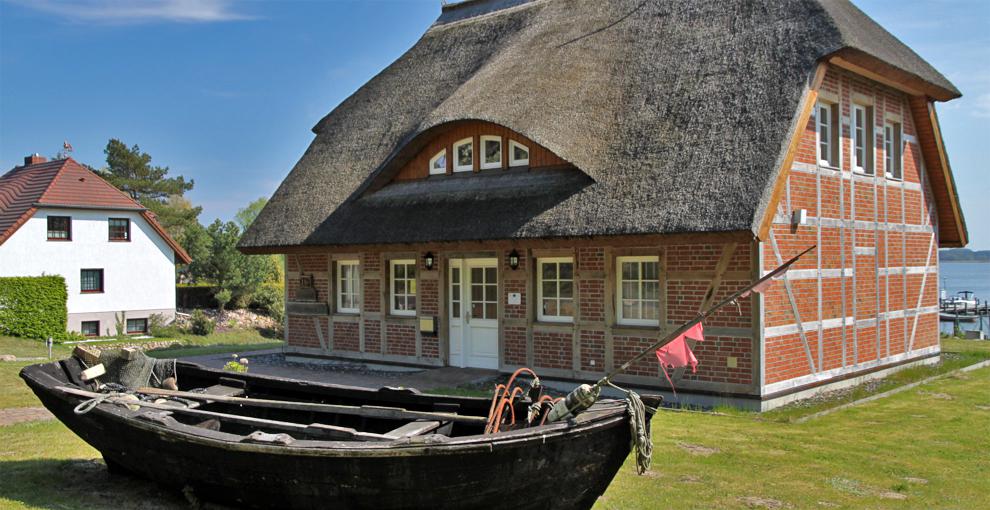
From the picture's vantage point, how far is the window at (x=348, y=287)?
1552 cm

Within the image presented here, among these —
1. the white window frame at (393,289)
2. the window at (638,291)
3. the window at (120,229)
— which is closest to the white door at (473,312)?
the white window frame at (393,289)

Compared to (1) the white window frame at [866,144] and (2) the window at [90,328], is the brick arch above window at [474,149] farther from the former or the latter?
(2) the window at [90,328]

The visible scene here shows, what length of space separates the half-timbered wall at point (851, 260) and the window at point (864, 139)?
10 centimetres

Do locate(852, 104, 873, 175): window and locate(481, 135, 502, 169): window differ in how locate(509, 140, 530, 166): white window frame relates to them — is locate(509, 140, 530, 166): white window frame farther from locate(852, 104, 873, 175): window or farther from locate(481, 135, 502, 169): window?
locate(852, 104, 873, 175): window

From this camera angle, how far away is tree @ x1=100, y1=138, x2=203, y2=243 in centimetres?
4244

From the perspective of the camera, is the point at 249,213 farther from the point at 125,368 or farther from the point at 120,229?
the point at 125,368

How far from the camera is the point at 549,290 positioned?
41.4ft

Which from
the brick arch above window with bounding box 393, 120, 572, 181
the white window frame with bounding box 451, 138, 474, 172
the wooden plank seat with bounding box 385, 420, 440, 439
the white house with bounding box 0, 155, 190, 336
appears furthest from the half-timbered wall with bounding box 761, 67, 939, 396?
the white house with bounding box 0, 155, 190, 336

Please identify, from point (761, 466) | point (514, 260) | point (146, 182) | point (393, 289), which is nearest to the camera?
point (761, 466)

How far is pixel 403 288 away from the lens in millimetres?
14734

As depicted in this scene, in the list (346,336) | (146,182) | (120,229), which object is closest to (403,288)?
(346,336)

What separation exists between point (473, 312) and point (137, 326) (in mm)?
19219

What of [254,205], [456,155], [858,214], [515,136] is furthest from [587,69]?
[254,205]

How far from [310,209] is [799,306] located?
28.4 feet
